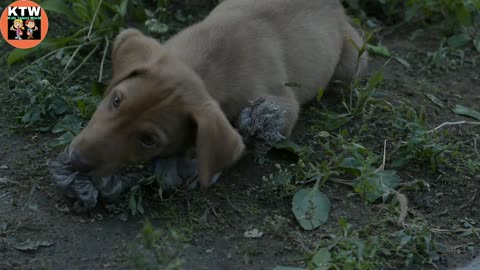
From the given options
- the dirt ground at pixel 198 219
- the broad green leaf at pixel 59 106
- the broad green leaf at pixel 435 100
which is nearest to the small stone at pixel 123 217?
the dirt ground at pixel 198 219

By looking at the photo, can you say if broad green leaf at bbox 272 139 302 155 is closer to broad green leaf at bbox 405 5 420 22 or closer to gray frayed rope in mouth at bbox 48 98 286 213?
gray frayed rope in mouth at bbox 48 98 286 213

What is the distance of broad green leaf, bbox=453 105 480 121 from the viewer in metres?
6.01

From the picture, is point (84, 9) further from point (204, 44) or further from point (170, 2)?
point (204, 44)

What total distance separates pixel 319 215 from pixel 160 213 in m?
0.87

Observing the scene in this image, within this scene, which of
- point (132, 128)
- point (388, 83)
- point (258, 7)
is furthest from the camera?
point (388, 83)

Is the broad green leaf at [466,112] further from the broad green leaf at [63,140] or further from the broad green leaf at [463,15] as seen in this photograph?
the broad green leaf at [63,140]

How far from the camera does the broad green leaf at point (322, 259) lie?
417 cm

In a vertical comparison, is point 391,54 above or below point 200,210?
below

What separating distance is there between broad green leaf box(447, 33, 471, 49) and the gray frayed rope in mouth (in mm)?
2589

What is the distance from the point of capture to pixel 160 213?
14.8 ft

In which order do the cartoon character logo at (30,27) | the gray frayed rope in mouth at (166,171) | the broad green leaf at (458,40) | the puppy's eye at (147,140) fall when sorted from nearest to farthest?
the puppy's eye at (147,140) → the gray frayed rope in mouth at (166,171) → the cartoon character logo at (30,27) → the broad green leaf at (458,40)

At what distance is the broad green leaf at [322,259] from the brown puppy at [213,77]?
64 cm

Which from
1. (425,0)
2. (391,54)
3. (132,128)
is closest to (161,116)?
(132,128)

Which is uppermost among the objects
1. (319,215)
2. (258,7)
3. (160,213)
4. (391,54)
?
(258,7)
